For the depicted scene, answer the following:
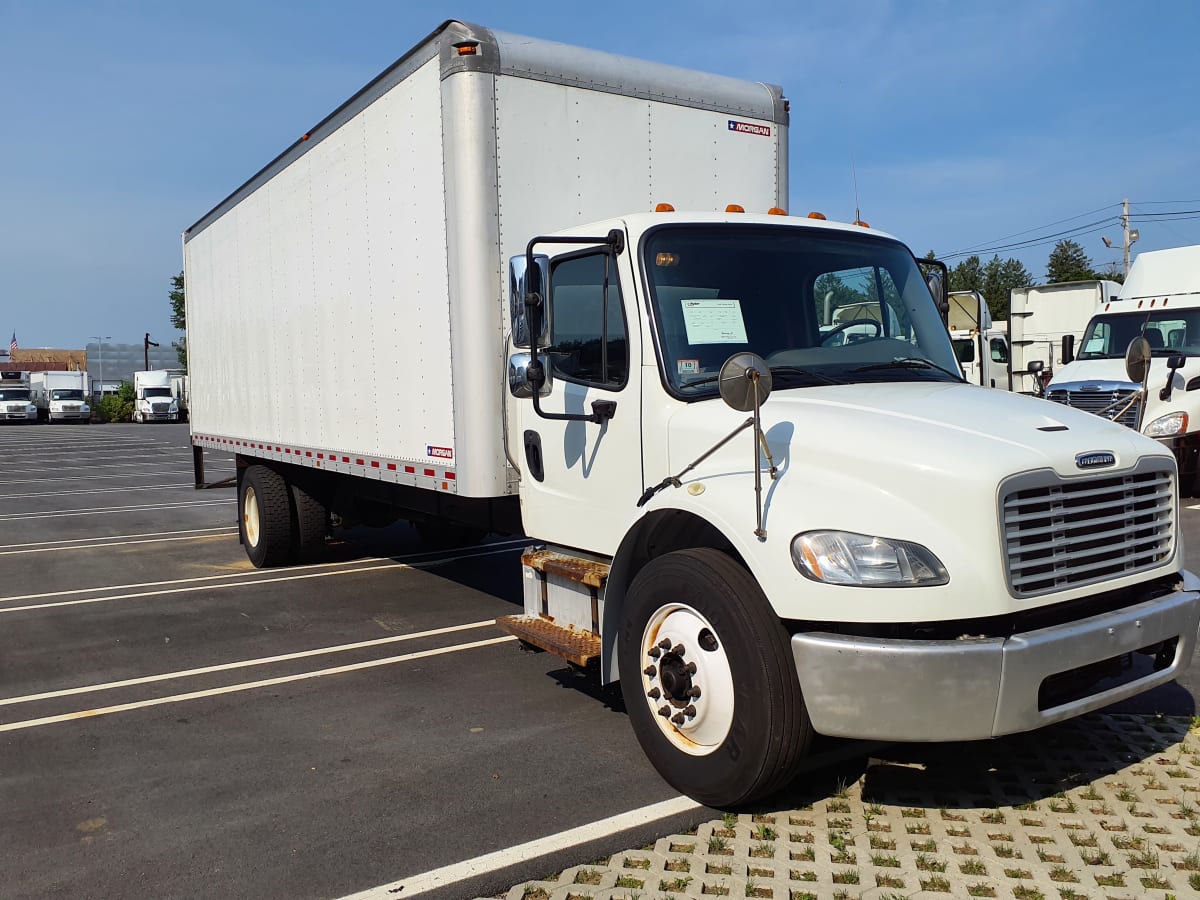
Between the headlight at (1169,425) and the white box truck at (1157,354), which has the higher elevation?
the white box truck at (1157,354)

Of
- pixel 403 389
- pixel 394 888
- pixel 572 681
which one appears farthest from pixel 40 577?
pixel 394 888

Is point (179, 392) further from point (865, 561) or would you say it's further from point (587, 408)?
point (865, 561)

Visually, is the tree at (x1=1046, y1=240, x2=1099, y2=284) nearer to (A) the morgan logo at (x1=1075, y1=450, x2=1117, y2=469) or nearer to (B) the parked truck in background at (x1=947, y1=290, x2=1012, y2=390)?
(B) the parked truck in background at (x1=947, y1=290, x2=1012, y2=390)

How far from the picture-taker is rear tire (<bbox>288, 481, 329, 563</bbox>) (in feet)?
32.6

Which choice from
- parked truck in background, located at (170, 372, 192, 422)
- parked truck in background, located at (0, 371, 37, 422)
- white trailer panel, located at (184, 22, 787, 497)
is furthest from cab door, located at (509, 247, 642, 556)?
parked truck in background, located at (0, 371, 37, 422)

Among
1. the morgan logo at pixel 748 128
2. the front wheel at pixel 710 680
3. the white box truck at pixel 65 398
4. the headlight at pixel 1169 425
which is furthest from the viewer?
the white box truck at pixel 65 398

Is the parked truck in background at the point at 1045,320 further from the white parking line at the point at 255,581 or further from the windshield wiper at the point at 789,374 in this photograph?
the windshield wiper at the point at 789,374

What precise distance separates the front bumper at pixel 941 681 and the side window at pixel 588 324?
67.8 inches

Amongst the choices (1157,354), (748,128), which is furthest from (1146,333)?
(748,128)

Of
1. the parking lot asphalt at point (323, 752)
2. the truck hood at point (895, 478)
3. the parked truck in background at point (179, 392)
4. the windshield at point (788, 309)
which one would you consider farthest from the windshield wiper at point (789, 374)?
the parked truck in background at point (179, 392)

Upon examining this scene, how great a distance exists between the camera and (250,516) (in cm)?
1052

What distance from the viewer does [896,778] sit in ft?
14.4

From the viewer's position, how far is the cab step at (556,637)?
490 cm

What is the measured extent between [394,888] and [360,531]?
9535 millimetres
